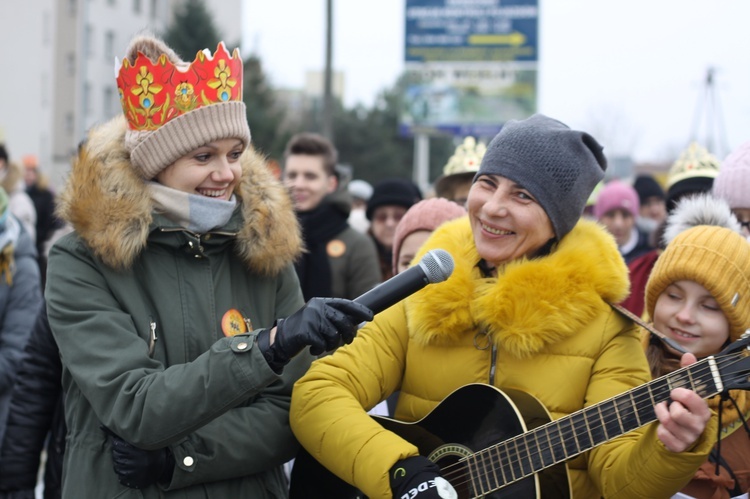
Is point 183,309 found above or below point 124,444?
above

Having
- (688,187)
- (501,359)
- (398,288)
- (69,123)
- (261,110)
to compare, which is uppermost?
(398,288)

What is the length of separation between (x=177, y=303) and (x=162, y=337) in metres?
0.11

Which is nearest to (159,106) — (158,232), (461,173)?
(158,232)

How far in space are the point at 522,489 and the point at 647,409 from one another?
18.4 inches

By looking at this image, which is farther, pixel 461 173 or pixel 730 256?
pixel 461 173

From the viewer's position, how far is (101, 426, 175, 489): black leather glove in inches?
104

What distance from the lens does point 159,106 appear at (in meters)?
2.90

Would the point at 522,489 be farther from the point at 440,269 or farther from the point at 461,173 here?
the point at 461,173

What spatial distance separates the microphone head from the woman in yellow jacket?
29cm

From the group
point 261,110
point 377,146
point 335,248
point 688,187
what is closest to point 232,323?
point 335,248

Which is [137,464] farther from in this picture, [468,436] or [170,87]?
[170,87]

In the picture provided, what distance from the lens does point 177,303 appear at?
9.27 feet

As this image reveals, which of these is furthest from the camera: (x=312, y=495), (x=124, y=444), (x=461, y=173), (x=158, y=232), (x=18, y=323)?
(x=461, y=173)

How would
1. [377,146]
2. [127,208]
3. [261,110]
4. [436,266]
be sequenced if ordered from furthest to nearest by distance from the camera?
1. [377,146]
2. [261,110]
3. [127,208]
4. [436,266]
